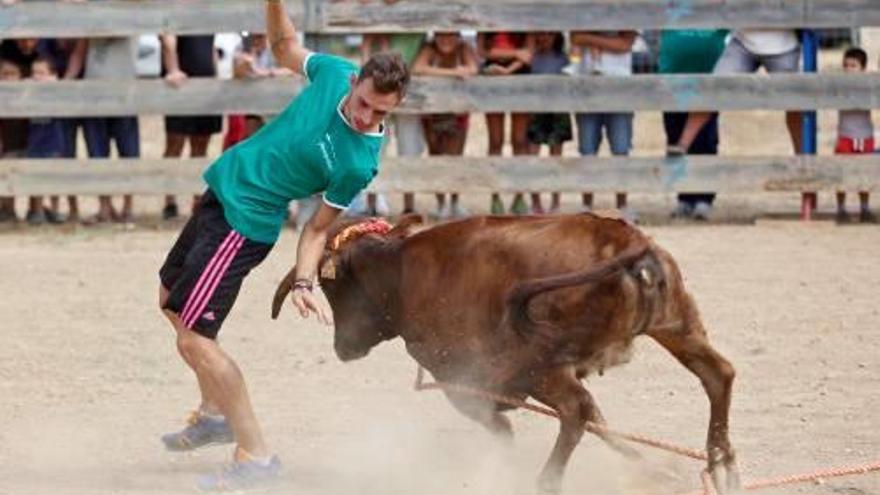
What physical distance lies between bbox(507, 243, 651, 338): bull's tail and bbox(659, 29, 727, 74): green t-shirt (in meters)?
7.27

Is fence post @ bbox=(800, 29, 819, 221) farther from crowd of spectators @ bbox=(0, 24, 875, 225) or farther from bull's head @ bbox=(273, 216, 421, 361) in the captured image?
bull's head @ bbox=(273, 216, 421, 361)

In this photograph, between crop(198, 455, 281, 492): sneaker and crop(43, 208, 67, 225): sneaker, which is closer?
crop(198, 455, 281, 492): sneaker

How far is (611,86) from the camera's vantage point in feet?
43.4

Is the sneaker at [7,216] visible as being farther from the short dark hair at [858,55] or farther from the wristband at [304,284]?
the wristband at [304,284]

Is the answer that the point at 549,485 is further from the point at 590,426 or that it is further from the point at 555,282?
the point at 555,282

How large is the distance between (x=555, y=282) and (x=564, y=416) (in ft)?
1.62

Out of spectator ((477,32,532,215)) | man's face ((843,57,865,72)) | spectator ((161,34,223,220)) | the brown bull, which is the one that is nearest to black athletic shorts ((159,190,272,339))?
the brown bull

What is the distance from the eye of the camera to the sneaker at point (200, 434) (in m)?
7.25

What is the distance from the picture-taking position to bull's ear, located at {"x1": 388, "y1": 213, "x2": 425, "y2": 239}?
7199 millimetres

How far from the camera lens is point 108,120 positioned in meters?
14.0

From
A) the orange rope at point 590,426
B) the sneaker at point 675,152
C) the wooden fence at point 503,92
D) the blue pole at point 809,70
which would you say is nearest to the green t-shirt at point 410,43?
the wooden fence at point 503,92

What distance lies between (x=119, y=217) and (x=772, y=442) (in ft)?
24.1

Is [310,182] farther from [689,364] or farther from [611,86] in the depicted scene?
[611,86]

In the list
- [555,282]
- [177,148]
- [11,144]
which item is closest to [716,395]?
[555,282]
